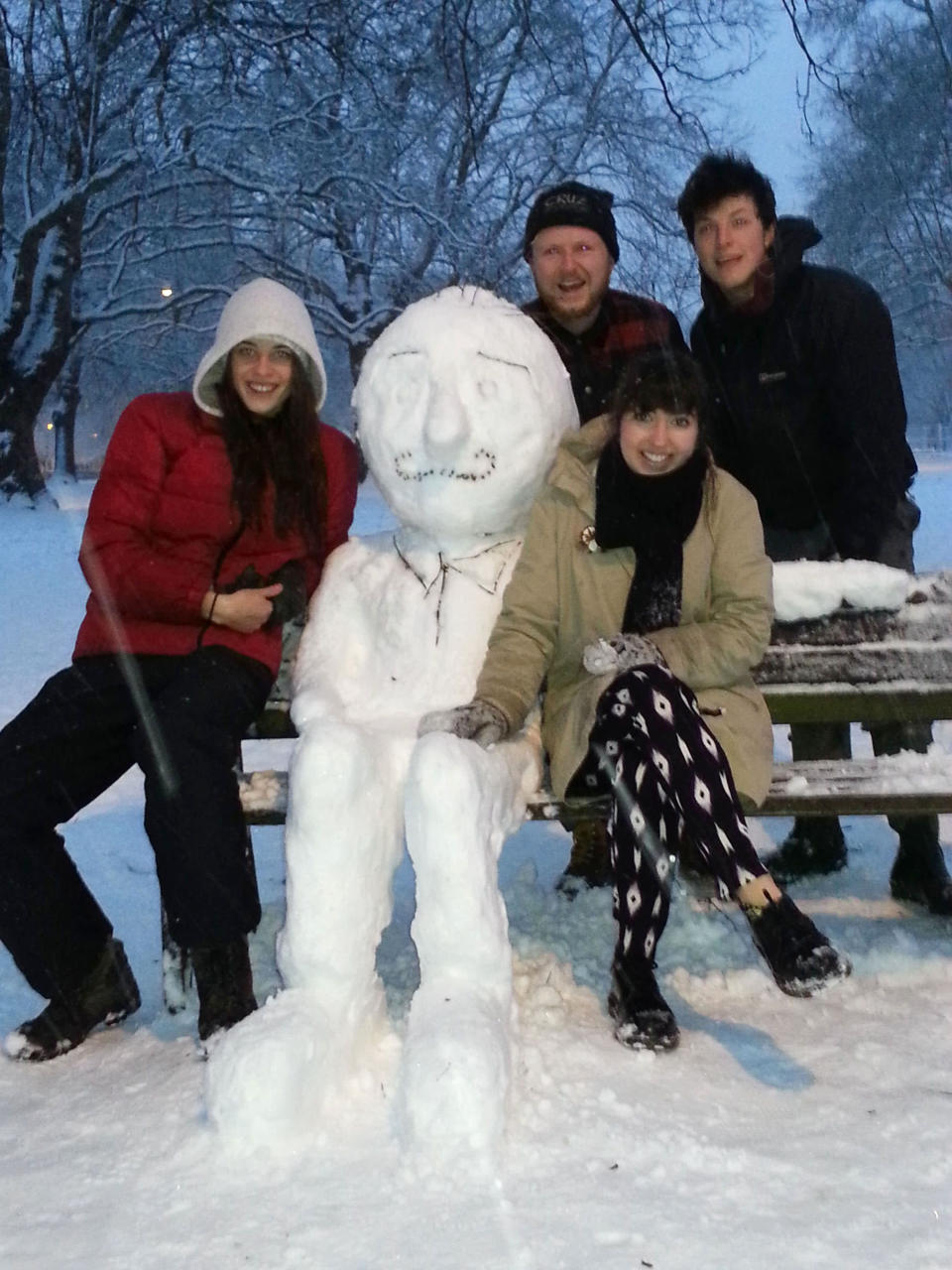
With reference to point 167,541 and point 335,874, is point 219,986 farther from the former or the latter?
point 167,541

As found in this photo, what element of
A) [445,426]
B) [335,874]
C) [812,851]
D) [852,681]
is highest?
[445,426]

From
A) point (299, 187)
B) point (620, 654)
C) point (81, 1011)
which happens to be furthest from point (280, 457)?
point (299, 187)

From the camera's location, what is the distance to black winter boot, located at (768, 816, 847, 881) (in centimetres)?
373

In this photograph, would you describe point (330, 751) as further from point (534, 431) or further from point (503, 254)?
point (503, 254)

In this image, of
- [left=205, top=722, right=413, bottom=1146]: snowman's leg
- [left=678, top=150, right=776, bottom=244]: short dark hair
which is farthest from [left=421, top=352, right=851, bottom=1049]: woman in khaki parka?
[left=678, top=150, right=776, bottom=244]: short dark hair

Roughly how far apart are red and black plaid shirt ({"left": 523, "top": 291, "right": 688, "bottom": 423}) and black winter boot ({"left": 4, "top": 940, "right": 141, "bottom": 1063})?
192 cm

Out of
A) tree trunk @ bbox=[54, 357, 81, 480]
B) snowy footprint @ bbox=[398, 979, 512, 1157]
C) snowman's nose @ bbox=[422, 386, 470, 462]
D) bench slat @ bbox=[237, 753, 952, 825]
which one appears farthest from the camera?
tree trunk @ bbox=[54, 357, 81, 480]

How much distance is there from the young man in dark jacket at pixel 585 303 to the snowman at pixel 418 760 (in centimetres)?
39

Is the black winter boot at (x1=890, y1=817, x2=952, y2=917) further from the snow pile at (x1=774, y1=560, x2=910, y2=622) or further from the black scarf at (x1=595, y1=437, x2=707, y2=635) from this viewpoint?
the black scarf at (x1=595, y1=437, x2=707, y2=635)

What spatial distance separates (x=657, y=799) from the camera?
2506 mm

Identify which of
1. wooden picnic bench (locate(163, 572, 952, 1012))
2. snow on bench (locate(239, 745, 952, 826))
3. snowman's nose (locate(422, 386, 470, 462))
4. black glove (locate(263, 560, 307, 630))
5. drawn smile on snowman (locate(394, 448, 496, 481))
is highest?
snowman's nose (locate(422, 386, 470, 462))

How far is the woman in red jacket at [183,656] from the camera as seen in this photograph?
102 inches

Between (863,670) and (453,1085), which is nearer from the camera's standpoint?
(453,1085)

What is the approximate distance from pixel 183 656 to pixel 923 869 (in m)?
2.07
